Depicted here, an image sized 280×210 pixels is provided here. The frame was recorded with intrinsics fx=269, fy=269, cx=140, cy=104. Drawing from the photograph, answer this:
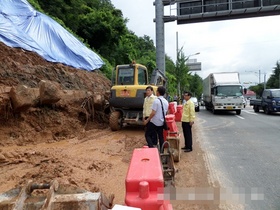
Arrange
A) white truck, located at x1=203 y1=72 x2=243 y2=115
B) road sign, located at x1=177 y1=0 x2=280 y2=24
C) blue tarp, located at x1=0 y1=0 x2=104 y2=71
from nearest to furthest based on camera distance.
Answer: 1. blue tarp, located at x1=0 y1=0 x2=104 y2=71
2. white truck, located at x1=203 y1=72 x2=243 y2=115
3. road sign, located at x1=177 y1=0 x2=280 y2=24

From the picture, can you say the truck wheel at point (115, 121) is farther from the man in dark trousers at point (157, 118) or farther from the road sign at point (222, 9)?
the road sign at point (222, 9)

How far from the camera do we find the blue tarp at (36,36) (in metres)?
11.7

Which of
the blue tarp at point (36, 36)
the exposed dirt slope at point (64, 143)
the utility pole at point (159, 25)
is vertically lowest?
the exposed dirt slope at point (64, 143)

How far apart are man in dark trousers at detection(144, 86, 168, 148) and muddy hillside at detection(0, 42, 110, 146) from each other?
3.85 m

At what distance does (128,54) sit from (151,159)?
25.8m

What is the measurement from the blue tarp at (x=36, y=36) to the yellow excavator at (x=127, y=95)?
150 inches

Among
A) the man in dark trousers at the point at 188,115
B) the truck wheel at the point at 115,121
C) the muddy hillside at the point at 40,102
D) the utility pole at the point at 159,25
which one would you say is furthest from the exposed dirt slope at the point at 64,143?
the utility pole at the point at 159,25

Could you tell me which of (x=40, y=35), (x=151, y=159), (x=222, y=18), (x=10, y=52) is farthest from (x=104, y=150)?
(x=222, y=18)

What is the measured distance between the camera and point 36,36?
1322 centimetres

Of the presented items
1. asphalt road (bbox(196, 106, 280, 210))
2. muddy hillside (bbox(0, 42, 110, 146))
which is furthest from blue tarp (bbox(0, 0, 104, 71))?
asphalt road (bbox(196, 106, 280, 210))

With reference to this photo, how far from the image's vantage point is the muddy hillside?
8.20 metres

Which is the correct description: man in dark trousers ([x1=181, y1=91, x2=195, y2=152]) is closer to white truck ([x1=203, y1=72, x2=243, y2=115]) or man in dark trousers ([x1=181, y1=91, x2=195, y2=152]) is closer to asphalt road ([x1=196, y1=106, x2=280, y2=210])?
asphalt road ([x1=196, y1=106, x2=280, y2=210])

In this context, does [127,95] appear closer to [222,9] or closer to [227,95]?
[227,95]

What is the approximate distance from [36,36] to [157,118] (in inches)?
375
